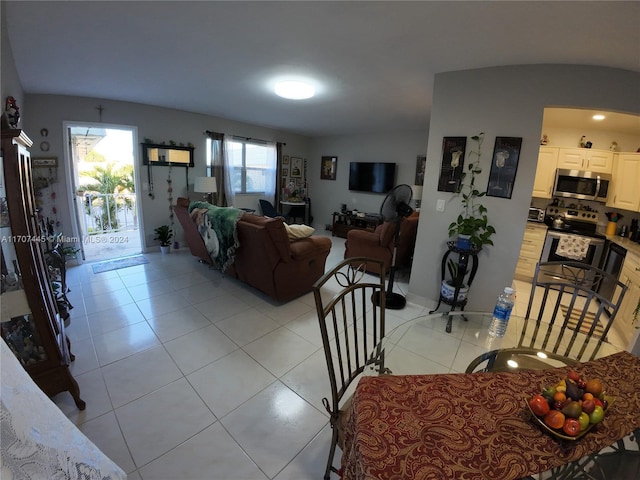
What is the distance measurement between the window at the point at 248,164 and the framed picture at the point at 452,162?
408 centimetres

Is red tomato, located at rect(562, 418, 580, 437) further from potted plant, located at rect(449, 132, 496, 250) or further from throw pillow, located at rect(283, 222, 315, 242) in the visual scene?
throw pillow, located at rect(283, 222, 315, 242)

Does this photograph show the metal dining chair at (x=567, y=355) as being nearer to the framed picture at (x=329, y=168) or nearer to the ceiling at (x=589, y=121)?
the ceiling at (x=589, y=121)

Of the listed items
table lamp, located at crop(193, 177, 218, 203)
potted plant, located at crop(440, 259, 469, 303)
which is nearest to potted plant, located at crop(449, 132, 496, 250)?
potted plant, located at crop(440, 259, 469, 303)

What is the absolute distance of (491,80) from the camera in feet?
7.66

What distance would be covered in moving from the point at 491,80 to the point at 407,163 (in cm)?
311

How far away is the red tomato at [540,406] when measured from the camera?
30.9 inches

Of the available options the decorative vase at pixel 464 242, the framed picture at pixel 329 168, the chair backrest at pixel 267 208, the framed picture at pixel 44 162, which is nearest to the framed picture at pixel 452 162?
the decorative vase at pixel 464 242

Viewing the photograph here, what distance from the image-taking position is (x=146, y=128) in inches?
165

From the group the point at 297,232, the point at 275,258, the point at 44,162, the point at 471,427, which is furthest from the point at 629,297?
the point at 44,162

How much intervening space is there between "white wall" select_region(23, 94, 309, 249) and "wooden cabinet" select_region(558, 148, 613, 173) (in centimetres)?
529

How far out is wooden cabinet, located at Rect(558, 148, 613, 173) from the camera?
353cm

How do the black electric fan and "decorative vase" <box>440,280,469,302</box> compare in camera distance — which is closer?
"decorative vase" <box>440,280,469,302</box>

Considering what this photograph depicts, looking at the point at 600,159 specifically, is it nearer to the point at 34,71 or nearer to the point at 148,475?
the point at 148,475

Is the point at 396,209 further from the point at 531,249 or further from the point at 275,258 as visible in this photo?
the point at 531,249
